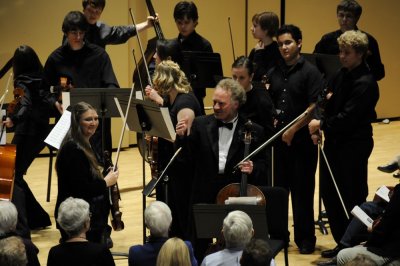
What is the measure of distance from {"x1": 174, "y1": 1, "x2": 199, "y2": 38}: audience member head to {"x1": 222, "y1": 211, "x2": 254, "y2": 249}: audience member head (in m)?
3.56

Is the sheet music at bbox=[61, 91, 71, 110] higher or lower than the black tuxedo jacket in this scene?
higher

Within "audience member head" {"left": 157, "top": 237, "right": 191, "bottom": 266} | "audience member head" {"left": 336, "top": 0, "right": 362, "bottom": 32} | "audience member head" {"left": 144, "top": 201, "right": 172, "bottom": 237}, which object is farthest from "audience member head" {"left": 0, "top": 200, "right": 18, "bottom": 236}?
"audience member head" {"left": 336, "top": 0, "right": 362, "bottom": 32}

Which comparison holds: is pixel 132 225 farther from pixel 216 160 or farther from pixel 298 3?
pixel 298 3

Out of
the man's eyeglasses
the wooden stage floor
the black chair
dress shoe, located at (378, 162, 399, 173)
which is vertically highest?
the man's eyeglasses

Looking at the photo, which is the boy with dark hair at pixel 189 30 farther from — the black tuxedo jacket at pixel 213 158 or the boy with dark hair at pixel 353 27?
the black tuxedo jacket at pixel 213 158

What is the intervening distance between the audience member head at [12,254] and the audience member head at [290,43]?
309 cm

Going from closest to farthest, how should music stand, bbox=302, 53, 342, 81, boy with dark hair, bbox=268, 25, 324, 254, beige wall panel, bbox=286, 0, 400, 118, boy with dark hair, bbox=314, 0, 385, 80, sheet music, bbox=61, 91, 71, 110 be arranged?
sheet music, bbox=61, 91, 71, 110 → boy with dark hair, bbox=268, 25, 324, 254 → music stand, bbox=302, 53, 342, 81 → boy with dark hair, bbox=314, 0, 385, 80 → beige wall panel, bbox=286, 0, 400, 118

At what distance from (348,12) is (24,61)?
2.93m

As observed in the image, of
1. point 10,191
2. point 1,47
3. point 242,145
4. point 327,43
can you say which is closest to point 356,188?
point 242,145

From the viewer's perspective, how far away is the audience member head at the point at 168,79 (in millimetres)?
6137

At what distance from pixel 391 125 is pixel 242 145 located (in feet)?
23.9

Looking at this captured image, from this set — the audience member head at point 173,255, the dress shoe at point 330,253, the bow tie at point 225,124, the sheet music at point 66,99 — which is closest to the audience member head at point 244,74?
the bow tie at point 225,124

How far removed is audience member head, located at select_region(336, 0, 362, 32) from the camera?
7.54 m

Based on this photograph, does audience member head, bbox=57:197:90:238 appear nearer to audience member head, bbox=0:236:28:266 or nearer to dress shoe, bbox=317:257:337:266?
audience member head, bbox=0:236:28:266
